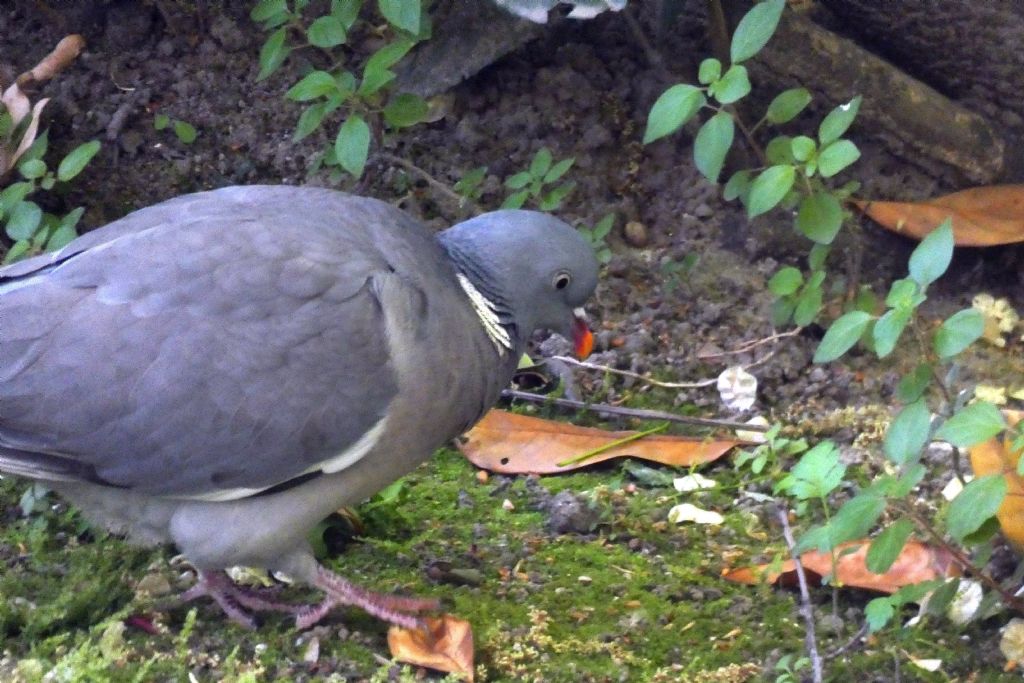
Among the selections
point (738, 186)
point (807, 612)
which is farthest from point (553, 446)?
point (807, 612)

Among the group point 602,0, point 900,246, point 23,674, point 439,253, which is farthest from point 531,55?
point 23,674

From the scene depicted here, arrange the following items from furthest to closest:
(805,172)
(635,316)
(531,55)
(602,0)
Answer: (531,55) → (635,316) → (602,0) → (805,172)

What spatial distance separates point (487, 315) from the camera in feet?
10.4

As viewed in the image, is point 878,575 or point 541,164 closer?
point 878,575

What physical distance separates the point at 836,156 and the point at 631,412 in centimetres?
102

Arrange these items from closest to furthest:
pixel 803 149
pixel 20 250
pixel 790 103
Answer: pixel 803 149
pixel 790 103
pixel 20 250

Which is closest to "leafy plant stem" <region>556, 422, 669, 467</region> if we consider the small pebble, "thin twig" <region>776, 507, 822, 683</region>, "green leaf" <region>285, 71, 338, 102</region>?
"thin twig" <region>776, 507, 822, 683</region>

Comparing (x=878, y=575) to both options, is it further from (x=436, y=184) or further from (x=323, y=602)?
(x=436, y=184)

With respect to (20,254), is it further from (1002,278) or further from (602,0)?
(1002,278)

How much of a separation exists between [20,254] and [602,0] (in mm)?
1905

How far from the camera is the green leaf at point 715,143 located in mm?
3305

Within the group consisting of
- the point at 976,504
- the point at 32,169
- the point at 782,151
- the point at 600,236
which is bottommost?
the point at 600,236

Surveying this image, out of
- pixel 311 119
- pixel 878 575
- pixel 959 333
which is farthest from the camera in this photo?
pixel 311 119

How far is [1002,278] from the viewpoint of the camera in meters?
4.44
